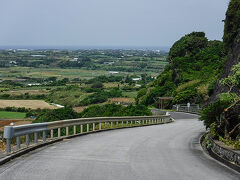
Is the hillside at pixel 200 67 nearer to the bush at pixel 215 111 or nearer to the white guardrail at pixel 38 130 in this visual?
the white guardrail at pixel 38 130

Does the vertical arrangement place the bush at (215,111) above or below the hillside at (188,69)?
above

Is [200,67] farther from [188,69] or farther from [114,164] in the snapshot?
[114,164]

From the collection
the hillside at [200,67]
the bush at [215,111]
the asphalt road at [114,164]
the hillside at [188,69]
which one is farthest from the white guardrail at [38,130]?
the hillside at [188,69]

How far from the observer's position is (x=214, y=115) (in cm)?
1838

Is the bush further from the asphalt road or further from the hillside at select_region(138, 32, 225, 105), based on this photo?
the hillside at select_region(138, 32, 225, 105)

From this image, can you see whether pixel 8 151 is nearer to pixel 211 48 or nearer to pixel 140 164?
pixel 140 164

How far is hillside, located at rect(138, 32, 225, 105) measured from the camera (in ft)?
266

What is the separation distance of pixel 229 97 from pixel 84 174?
7.33 meters

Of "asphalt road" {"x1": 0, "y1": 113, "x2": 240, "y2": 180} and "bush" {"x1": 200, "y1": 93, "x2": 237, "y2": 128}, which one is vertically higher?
"bush" {"x1": 200, "y1": 93, "x2": 237, "y2": 128}

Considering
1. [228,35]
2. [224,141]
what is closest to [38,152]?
[224,141]

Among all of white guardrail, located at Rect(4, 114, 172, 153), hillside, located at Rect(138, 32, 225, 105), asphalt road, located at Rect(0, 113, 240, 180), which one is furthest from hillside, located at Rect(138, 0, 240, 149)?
asphalt road, located at Rect(0, 113, 240, 180)

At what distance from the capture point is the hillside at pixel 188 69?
266ft

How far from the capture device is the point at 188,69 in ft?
318

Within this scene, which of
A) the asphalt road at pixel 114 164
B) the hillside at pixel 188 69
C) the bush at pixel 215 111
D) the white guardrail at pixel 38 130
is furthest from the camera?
the hillside at pixel 188 69
